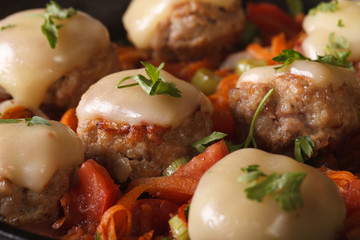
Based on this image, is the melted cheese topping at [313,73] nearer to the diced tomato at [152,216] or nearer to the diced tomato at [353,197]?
the diced tomato at [353,197]

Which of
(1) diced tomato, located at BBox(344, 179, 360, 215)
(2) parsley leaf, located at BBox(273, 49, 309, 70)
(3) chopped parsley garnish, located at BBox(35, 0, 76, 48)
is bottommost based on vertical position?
(1) diced tomato, located at BBox(344, 179, 360, 215)

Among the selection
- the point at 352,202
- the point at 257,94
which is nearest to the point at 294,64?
the point at 257,94

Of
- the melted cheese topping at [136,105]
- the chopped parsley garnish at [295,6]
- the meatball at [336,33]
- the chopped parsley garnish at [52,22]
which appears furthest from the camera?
the chopped parsley garnish at [295,6]

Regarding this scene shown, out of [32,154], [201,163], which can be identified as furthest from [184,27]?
[32,154]

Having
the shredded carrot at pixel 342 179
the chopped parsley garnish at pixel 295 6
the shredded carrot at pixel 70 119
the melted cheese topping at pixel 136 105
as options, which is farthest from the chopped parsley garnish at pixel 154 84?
the chopped parsley garnish at pixel 295 6

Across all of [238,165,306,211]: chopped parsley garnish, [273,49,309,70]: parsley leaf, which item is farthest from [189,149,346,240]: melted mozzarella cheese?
[273,49,309,70]: parsley leaf

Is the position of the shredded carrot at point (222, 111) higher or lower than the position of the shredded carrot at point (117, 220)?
higher

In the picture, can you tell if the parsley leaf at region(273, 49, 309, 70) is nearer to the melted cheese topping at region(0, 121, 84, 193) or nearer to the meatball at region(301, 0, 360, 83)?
the meatball at region(301, 0, 360, 83)
